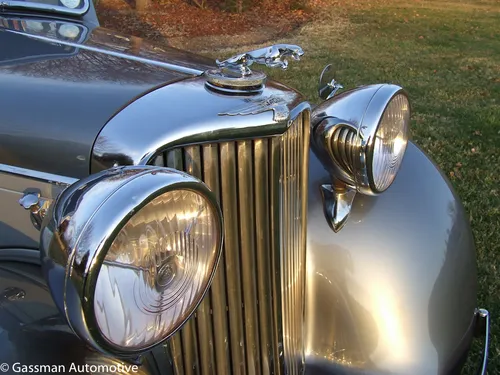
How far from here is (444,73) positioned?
8.01m

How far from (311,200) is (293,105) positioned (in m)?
0.42

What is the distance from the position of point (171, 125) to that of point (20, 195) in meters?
0.55

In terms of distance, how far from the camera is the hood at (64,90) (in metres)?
1.48

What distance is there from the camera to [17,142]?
5.13 ft

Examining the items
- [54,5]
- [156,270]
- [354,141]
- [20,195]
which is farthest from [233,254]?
[54,5]

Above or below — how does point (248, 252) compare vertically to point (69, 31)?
below

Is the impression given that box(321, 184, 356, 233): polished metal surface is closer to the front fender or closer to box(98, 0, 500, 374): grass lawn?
the front fender

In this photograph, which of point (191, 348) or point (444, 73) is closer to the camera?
point (191, 348)

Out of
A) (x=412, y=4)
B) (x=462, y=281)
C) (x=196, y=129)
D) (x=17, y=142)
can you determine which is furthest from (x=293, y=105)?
(x=412, y=4)

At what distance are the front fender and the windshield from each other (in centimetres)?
148

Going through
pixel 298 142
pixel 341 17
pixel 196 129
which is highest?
pixel 196 129

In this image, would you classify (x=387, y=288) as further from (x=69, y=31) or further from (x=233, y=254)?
(x=69, y=31)

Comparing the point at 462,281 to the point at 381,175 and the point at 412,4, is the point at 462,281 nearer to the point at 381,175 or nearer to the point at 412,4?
the point at 381,175

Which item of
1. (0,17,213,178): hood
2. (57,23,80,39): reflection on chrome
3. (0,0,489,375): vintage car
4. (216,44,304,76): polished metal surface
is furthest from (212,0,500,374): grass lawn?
(57,23,80,39): reflection on chrome
